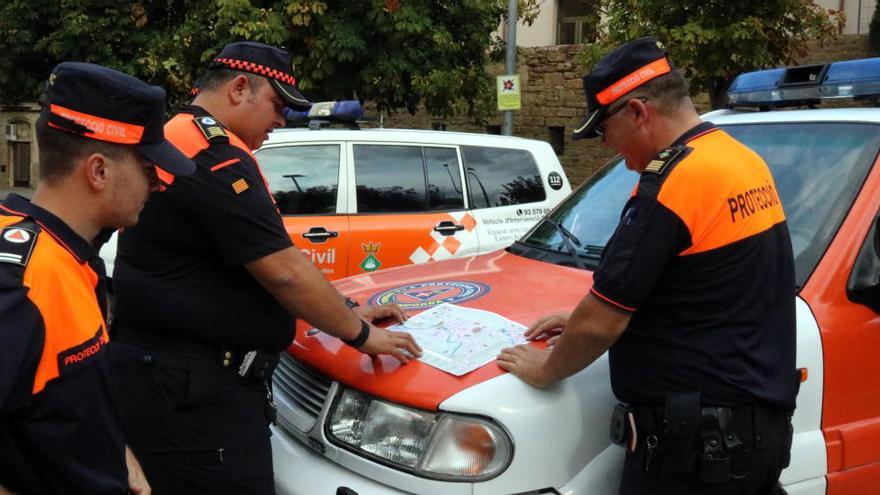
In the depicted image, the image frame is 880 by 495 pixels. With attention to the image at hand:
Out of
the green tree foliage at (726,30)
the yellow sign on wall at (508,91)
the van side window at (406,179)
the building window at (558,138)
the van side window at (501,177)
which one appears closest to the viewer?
the van side window at (406,179)

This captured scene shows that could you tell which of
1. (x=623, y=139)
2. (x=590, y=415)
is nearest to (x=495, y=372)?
(x=590, y=415)

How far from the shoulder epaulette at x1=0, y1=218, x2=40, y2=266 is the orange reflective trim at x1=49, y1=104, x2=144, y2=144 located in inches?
9.3

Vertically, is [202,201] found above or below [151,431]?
above

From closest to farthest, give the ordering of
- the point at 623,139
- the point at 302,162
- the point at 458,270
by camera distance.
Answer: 1. the point at 623,139
2. the point at 458,270
3. the point at 302,162

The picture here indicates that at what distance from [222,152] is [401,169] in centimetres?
429

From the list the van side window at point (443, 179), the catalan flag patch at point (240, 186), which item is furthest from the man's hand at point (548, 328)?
the van side window at point (443, 179)

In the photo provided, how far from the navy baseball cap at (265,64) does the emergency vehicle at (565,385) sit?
2.64ft

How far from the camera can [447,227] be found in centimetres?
654

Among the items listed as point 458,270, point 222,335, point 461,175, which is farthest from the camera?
point 461,175

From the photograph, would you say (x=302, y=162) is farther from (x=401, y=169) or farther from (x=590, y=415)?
(x=590, y=415)

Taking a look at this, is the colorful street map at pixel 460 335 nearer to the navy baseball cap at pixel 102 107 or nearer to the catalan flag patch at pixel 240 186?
the catalan flag patch at pixel 240 186

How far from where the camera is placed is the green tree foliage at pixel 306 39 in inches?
425

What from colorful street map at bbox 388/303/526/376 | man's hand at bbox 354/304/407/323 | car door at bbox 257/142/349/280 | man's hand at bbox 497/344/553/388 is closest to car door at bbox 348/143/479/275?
car door at bbox 257/142/349/280

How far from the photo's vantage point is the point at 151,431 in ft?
8.00
